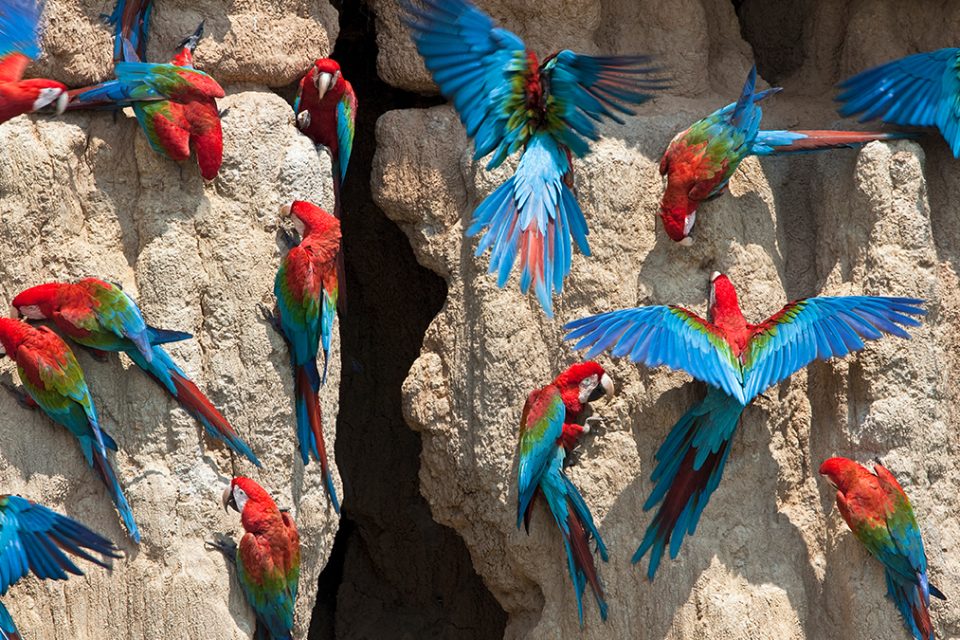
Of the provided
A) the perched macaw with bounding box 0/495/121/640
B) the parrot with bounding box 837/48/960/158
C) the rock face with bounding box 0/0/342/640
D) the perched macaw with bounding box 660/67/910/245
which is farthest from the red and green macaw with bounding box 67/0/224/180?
the parrot with bounding box 837/48/960/158

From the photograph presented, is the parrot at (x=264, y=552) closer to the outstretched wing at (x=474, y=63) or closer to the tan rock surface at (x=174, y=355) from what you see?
the tan rock surface at (x=174, y=355)

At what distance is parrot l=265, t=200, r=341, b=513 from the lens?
4.56m

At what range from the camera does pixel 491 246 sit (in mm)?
4707

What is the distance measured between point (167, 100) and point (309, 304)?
62 cm

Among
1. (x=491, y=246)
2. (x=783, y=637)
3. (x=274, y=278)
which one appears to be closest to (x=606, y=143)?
(x=491, y=246)

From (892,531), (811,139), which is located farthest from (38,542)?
(811,139)

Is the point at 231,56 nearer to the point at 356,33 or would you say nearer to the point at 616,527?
the point at 356,33

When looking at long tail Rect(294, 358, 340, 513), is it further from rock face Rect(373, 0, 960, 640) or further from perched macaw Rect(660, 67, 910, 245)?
perched macaw Rect(660, 67, 910, 245)

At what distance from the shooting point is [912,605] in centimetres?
462

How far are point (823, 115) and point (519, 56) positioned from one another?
1.19 meters

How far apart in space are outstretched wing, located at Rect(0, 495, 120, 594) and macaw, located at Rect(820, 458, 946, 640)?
1.85 metres

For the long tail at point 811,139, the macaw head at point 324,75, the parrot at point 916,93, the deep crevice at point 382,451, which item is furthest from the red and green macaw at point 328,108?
the parrot at point 916,93

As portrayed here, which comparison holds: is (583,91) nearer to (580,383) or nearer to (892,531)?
(580,383)

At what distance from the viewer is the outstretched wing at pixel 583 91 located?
438cm
